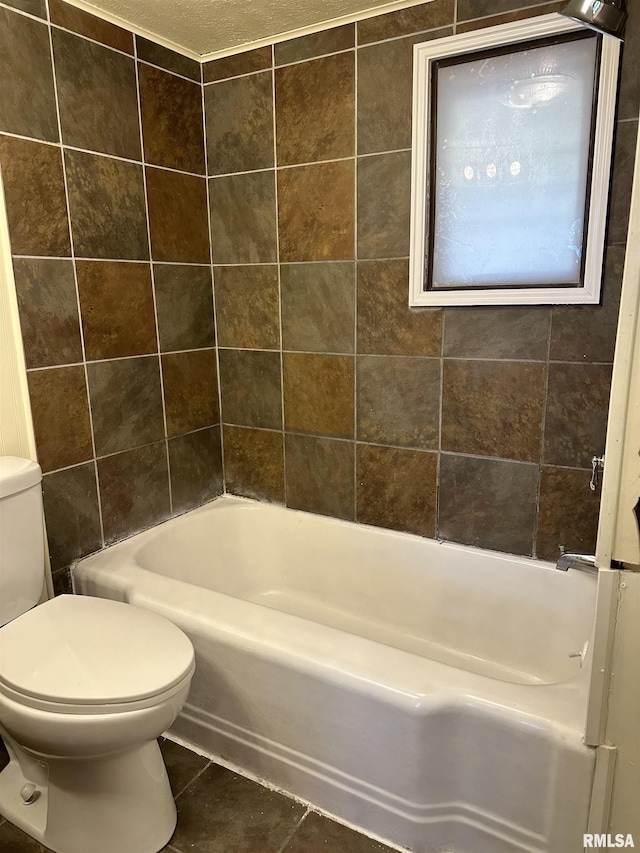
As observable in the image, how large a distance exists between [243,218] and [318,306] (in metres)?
0.46

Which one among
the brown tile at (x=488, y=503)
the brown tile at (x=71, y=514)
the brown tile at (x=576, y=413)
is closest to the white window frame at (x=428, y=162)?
→ the brown tile at (x=576, y=413)

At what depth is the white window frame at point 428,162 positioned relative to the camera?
1524 mm

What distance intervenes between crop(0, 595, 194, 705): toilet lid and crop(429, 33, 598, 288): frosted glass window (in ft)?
4.40

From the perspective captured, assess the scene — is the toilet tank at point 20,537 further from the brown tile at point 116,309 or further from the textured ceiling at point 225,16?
the textured ceiling at point 225,16

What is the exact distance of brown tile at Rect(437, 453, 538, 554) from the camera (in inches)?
72.6

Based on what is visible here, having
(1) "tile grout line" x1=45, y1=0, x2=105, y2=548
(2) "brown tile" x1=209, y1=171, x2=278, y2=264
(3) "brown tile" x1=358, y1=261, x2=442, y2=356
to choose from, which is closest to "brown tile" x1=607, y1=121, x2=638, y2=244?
(3) "brown tile" x1=358, y1=261, x2=442, y2=356

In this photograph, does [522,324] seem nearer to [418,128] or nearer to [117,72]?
[418,128]

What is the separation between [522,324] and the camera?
1740 mm

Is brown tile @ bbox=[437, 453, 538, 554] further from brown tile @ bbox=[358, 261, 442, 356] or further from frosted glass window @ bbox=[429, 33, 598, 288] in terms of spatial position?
frosted glass window @ bbox=[429, 33, 598, 288]

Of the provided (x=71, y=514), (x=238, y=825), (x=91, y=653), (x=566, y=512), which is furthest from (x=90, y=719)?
(x=566, y=512)

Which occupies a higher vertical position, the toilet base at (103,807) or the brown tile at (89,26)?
the brown tile at (89,26)

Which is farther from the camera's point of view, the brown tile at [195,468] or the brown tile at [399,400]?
the brown tile at [195,468]

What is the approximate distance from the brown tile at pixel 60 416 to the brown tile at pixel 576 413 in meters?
1.46

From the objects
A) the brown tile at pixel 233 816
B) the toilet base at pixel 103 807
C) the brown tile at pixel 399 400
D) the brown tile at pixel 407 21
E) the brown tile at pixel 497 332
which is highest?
the brown tile at pixel 407 21
